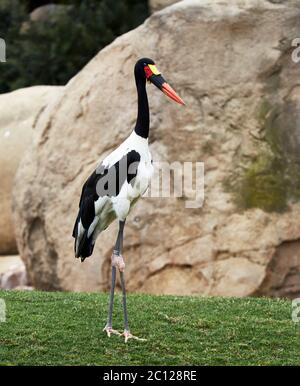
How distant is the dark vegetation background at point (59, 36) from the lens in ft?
55.0

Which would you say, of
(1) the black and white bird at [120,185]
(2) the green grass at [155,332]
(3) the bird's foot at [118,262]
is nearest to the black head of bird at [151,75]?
(1) the black and white bird at [120,185]

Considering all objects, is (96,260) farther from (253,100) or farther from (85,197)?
(85,197)

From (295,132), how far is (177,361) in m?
4.23

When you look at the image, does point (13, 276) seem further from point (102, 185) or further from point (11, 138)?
point (102, 185)

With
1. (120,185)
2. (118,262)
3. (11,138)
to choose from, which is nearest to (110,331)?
(118,262)

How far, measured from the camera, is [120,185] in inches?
275

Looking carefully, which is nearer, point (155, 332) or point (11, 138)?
point (155, 332)

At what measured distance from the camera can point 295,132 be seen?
10.1 metres

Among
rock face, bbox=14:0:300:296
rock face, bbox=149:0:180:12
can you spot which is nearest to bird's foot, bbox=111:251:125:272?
rock face, bbox=14:0:300:296

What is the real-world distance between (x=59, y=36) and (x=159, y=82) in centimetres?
998

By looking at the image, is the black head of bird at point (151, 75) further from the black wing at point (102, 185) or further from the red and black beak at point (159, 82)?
the black wing at point (102, 185)

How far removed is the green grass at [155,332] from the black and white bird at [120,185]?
0.86 feet

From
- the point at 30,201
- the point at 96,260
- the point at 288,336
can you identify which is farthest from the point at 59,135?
the point at 288,336

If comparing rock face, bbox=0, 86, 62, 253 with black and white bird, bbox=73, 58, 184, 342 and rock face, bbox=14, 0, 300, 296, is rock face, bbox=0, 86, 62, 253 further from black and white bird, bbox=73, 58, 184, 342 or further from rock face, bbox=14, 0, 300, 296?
black and white bird, bbox=73, 58, 184, 342
